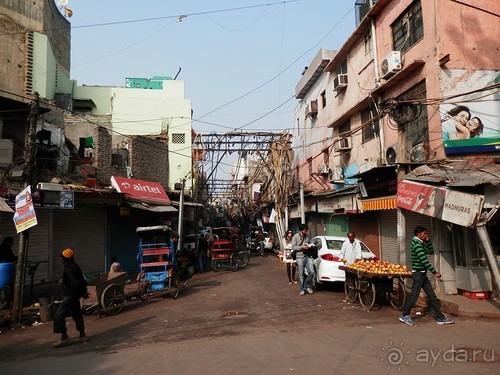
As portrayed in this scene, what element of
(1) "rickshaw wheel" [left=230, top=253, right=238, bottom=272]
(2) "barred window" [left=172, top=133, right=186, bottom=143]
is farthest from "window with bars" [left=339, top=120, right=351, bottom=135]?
(2) "barred window" [left=172, top=133, right=186, bottom=143]

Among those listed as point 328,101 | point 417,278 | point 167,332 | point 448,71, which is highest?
point 328,101

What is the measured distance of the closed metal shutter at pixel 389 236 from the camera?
13961 mm

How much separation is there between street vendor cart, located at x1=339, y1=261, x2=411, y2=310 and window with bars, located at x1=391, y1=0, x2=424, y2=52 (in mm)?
7571

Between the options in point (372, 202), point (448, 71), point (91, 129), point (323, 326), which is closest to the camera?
point (323, 326)

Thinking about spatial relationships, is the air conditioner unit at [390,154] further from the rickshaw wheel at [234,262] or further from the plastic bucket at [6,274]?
the plastic bucket at [6,274]

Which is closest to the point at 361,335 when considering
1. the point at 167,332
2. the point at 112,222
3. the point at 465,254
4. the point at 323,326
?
the point at 323,326

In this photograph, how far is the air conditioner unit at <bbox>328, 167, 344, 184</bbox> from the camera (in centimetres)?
1946

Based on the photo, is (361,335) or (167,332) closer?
(361,335)

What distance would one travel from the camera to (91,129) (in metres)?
20.3

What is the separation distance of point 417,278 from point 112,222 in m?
13.7

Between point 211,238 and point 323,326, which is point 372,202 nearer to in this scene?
point 323,326

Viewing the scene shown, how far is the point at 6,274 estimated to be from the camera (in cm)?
954

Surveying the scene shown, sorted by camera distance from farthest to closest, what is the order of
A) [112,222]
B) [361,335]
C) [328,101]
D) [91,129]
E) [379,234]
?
[328,101] < [91,129] < [112,222] < [379,234] < [361,335]

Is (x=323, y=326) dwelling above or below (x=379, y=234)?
below
